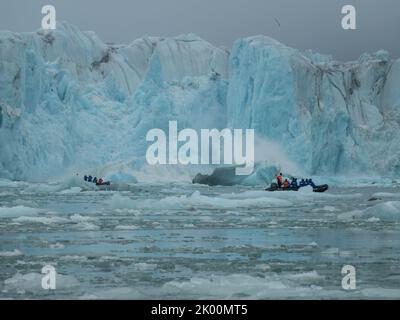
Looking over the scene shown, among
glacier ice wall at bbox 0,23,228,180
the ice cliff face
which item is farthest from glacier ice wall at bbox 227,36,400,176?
glacier ice wall at bbox 0,23,228,180

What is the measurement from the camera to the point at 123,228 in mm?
10719

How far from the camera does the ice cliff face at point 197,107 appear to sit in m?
25.8

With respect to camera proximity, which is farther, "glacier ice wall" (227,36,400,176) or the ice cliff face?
"glacier ice wall" (227,36,400,176)

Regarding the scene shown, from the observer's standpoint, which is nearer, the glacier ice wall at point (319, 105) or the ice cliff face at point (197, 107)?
the ice cliff face at point (197, 107)

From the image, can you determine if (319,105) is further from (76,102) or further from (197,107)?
(76,102)

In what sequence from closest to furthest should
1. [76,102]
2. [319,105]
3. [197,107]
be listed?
[319,105] → [76,102] → [197,107]

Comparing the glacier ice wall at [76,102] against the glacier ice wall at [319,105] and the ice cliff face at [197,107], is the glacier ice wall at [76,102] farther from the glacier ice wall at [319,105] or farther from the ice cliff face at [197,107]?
the glacier ice wall at [319,105]

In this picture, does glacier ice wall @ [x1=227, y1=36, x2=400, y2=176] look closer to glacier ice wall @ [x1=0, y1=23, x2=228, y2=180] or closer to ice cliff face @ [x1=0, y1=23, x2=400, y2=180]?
ice cliff face @ [x1=0, y1=23, x2=400, y2=180]

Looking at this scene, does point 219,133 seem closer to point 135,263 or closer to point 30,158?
point 30,158

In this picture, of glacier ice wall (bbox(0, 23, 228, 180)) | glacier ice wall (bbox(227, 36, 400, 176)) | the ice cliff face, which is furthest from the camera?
glacier ice wall (bbox(227, 36, 400, 176))

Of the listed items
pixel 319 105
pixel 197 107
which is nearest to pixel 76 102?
pixel 197 107

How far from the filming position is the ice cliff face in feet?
84.5

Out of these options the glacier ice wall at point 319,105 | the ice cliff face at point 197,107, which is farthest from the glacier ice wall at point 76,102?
the glacier ice wall at point 319,105

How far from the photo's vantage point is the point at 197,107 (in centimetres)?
2873
